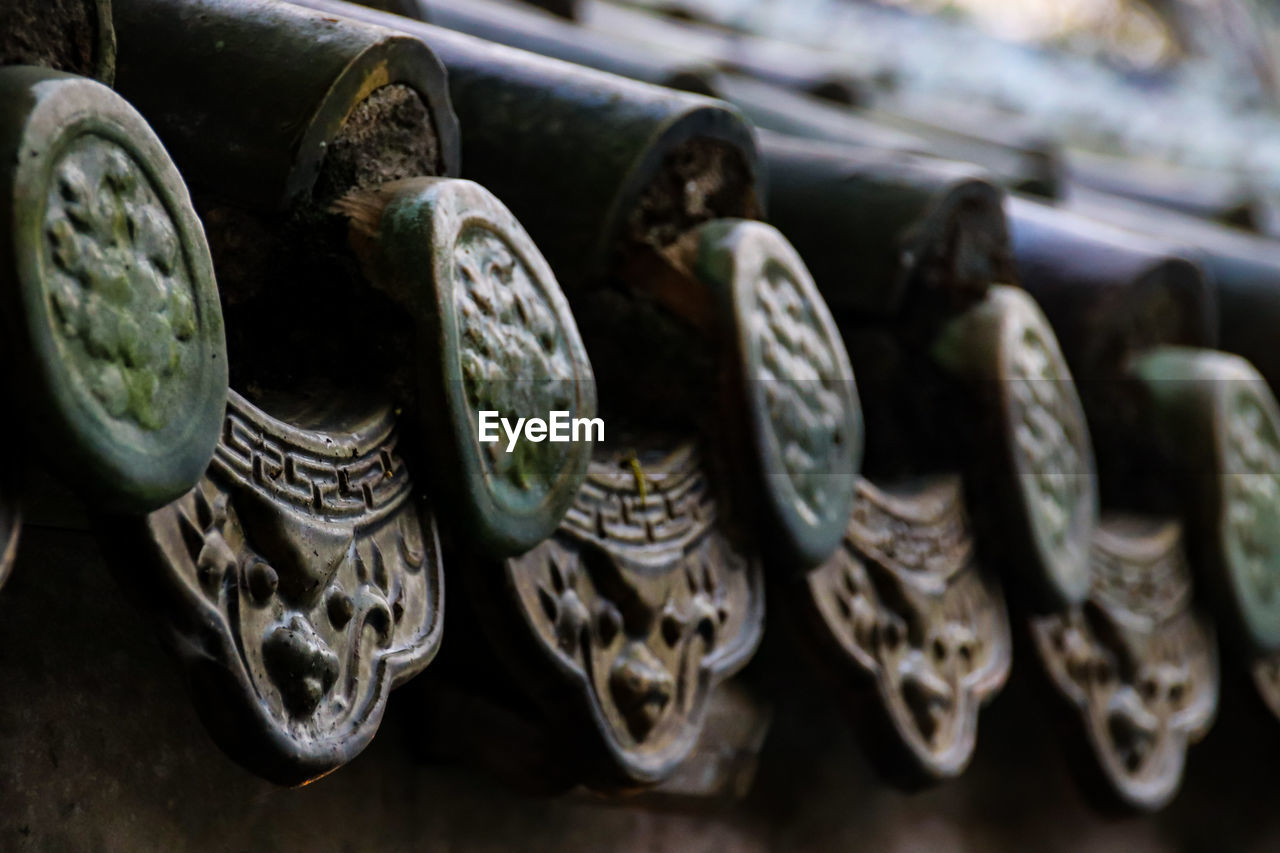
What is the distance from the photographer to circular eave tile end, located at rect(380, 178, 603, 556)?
2.40 ft

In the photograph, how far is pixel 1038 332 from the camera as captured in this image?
125 centimetres

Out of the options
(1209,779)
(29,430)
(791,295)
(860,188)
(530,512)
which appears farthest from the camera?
(1209,779)

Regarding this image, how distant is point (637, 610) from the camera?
88 cm

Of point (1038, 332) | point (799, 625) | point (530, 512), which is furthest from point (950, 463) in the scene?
point (530, 512)

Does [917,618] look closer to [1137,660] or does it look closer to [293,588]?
[1137,660]

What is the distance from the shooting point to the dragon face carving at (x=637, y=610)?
32.7 inches

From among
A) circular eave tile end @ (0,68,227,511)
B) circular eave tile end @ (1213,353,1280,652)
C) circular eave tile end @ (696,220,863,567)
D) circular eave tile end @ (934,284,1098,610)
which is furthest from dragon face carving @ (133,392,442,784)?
circular eave tile end @ (1213,353,1280,652)

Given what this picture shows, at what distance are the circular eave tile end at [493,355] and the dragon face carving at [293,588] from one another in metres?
0.04

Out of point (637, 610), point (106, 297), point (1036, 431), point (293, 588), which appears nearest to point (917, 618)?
point (1036, 431)

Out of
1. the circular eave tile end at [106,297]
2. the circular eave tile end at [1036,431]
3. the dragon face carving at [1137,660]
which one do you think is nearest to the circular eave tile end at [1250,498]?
the dragon face carving at [1137,660]

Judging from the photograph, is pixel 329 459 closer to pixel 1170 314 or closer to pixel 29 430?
pixel 29 430

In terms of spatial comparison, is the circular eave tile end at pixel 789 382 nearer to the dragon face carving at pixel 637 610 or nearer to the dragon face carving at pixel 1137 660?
the dragon face carving at pixel 637 610

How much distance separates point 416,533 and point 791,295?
0.38 meters

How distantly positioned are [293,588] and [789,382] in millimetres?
430
